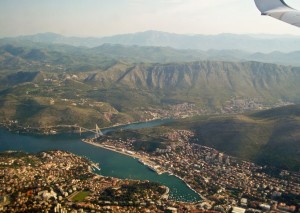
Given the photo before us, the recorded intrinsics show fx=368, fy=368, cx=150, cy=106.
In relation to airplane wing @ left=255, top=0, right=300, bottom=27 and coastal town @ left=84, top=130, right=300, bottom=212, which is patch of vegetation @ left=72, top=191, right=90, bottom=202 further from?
airplane wing @ left=255, top=0, right=300, bottom=27

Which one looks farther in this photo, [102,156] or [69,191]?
[102,156]

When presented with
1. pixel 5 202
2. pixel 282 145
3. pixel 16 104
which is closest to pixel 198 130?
pixel 282 145

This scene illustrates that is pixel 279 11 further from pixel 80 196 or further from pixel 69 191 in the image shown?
pixel 69 191

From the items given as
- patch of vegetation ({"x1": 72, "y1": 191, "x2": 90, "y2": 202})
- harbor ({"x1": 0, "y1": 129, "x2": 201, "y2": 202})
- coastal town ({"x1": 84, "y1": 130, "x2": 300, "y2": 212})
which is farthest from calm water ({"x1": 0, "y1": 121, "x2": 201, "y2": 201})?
patch of vegetation ({"x1": 72, "y1": 191, "x2": 90, "y2": 202})

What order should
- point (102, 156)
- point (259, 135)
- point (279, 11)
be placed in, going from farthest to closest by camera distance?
point (259, 135), point (102, 156), point (279, 11)

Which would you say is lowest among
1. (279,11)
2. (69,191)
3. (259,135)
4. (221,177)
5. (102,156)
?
(102,156)

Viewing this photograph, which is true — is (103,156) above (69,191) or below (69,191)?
below

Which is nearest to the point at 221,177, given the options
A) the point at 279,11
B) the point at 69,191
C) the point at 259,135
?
the point at 259,135

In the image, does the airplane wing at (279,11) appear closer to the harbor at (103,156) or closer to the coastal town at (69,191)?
the coastal town at (69,191)
